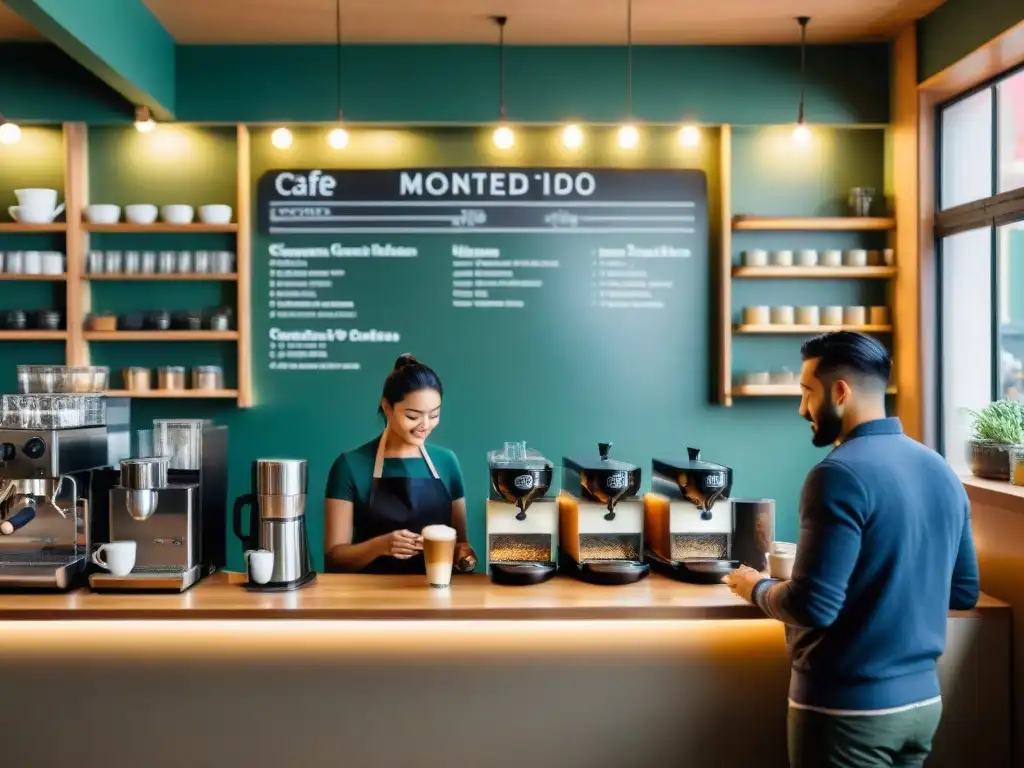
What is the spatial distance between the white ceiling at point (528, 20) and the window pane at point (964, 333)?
1.07 m


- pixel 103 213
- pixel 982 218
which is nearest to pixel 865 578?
pixel 982 218

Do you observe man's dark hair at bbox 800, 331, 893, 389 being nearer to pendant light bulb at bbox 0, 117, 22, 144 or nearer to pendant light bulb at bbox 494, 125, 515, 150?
pendant light bulb at bbox 494, 125, 515, 150

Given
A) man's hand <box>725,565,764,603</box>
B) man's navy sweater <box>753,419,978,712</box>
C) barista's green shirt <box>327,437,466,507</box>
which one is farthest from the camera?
barista's green shirt <box>327,437,466,507</box>

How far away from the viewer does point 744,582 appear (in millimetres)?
2100

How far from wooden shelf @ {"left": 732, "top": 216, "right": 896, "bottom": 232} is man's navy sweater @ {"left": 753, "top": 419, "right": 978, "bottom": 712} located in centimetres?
256

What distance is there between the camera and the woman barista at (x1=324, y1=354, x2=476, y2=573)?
2869 mm

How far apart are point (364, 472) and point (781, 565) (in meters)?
1.39

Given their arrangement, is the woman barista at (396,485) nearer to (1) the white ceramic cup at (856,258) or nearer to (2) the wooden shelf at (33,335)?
(2) the wooden shelf at (33,335)

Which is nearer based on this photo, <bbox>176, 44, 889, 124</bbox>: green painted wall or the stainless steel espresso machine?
the stainless steel espresso machine

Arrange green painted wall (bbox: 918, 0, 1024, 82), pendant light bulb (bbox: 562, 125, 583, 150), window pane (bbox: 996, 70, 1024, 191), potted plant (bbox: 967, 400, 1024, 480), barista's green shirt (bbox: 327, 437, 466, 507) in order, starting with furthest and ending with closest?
pendant light bulb (bbox: 562, 125, 583, 150), window pane (bbox: 996, 70, 1024, 191), green painted wall (bbox: 918, 0, 1024, 82), barista's green shirt (bbox: 327, 437, 466, 507), potted plant (bbox: 967, 400, 1024, 480)

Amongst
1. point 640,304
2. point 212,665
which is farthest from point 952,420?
point 212,665

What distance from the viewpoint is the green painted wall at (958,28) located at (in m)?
3.37

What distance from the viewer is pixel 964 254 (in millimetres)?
4055

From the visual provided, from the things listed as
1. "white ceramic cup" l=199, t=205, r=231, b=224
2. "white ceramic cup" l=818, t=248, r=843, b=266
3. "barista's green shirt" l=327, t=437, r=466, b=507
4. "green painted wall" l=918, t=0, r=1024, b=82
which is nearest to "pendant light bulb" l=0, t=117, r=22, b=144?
"white ceramic cup" l=199, t=205, r=231, b=224
